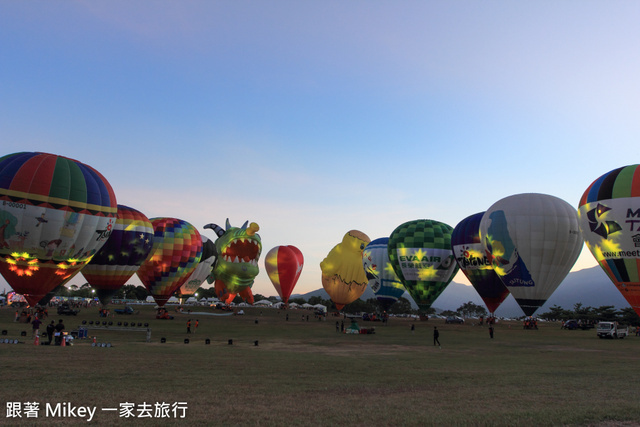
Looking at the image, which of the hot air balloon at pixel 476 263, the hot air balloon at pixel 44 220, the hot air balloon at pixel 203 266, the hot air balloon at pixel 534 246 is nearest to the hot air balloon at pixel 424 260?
the hot air balloon at pixel 476 263

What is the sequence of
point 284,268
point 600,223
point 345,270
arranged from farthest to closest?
1. point 284,268
2. point 345,270
3. point 600,223

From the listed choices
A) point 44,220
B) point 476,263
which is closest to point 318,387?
point 44,220

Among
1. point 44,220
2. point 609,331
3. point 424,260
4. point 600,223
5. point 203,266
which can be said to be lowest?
point 609,331

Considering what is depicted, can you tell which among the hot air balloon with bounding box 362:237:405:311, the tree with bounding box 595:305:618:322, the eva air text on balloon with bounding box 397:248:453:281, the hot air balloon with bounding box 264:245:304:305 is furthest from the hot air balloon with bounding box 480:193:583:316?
Result: the hot air balloon with bounding box 264:245:304:305

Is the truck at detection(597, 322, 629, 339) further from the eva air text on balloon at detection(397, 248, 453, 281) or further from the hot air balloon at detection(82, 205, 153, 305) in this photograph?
the hot air balloon at detection(82, 205, 153, 305)

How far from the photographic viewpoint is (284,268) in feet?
275

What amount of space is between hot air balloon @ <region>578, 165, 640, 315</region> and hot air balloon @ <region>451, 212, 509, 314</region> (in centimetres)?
1385

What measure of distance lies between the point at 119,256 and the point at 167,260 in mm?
8117

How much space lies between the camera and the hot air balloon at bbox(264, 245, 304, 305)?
84.0 metres

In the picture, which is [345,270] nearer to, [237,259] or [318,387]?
[237,259]

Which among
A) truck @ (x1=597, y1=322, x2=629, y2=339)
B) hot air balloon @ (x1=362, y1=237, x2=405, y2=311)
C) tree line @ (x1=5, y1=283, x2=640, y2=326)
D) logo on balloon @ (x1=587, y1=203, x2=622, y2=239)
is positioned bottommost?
tree line @ (x1=5, y1=283, x2=640, y2=326)

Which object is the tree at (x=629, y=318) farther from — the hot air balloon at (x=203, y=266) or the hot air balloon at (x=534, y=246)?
the hot air balloon at (x=203, y=266)

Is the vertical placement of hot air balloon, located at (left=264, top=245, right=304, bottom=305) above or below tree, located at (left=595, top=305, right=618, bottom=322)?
above

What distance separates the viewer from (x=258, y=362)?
17516mm
